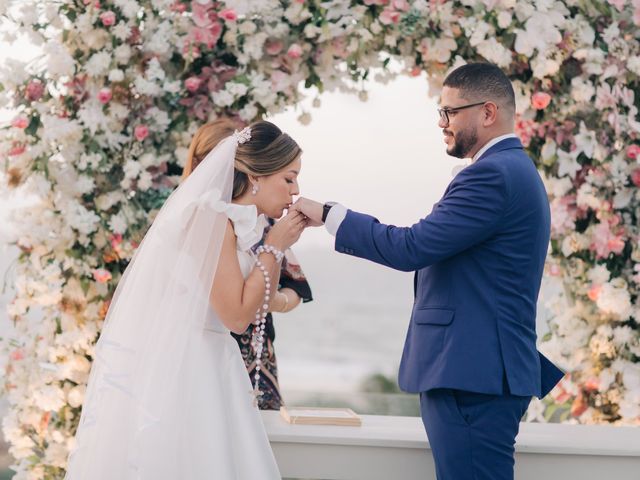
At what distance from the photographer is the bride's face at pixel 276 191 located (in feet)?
9.21

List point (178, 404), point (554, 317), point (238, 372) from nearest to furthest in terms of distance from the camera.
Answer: point (178, 404) < point (238, 372) < point (554, 317)

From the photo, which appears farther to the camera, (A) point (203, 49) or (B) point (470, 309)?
(A) point (203, 49)

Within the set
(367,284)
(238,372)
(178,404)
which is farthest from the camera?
(367,284)

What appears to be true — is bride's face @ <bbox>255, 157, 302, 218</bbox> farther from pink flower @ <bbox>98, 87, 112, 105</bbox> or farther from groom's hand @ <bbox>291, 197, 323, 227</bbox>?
pink flower @ <bbox>98, 87, 112, 105</bbox>

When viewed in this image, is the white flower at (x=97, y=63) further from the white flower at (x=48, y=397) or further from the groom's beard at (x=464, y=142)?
the groom's beard at (x=464, y=142)

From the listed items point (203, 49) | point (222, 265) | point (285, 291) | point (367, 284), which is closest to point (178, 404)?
point (222, 265)

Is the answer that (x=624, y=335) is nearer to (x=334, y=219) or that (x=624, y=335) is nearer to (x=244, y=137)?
(x=334, y=219)

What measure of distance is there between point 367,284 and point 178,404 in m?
14.0

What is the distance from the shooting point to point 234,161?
280 centimetres

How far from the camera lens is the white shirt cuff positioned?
276 cm

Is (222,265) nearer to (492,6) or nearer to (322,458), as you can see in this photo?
(322,458)

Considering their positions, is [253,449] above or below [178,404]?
below

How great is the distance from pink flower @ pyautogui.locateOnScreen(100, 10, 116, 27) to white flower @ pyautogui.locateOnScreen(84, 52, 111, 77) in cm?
14

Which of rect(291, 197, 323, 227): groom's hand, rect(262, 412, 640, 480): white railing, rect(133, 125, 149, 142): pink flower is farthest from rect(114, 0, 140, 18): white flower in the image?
rect(262, 412, 640, 480): white railing
